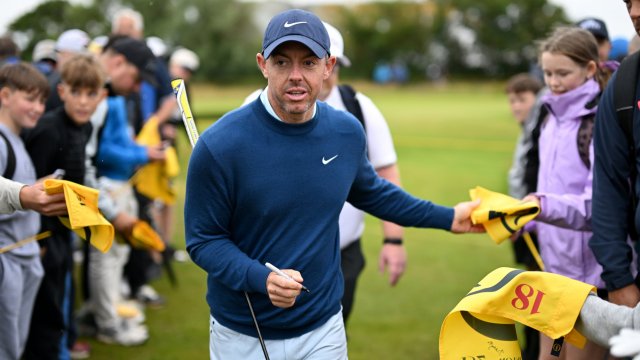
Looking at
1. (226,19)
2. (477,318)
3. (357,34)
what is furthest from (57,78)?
(357,34)

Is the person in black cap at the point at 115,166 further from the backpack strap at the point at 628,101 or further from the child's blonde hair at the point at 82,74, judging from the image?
the backpack strap at the point at 628,101

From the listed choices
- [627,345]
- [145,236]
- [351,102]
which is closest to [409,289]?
[351,102]

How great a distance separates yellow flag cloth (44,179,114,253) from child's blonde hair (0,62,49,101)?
1.09m

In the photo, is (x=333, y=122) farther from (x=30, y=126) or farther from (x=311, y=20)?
(x=30, y=126)

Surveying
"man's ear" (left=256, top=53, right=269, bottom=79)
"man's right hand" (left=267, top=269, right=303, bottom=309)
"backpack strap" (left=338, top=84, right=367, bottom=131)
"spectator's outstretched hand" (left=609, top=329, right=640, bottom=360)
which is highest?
"man's ear" (left=256, top=53, right=269, bottom=79)

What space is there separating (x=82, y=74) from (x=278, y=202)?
2.59m

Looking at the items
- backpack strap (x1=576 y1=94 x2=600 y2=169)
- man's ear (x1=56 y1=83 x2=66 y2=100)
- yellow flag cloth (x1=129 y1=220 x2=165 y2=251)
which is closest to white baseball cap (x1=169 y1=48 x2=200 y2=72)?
man's ear (x1=56 y1=83 x2=66 y2=100)

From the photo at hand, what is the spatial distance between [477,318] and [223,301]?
1104mm

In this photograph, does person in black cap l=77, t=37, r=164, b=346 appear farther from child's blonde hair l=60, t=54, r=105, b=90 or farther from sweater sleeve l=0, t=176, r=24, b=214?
sweater sleeve l=0, t=176, r=24, b=214

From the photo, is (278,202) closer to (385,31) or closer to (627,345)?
(627,345)

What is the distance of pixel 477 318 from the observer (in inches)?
129

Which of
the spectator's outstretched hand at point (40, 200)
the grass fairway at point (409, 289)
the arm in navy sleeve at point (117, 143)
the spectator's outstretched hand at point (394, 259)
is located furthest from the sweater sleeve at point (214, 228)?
the arm in navy sleeve at point (117, 143)

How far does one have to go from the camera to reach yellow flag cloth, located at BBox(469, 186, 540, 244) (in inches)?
154

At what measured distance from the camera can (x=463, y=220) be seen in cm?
394
